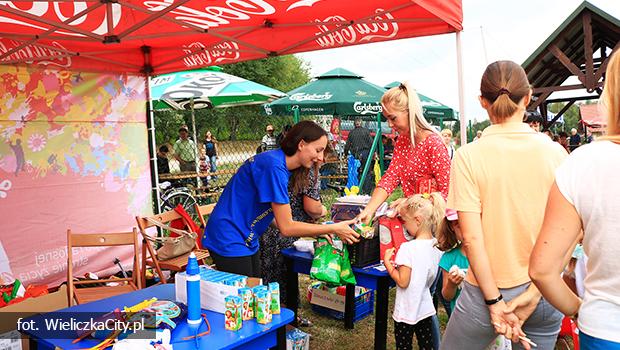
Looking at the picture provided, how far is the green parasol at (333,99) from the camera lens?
31.9 ft

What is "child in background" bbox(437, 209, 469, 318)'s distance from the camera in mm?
2172

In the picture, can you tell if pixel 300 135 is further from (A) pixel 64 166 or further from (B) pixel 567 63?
(B) pixel 567 63

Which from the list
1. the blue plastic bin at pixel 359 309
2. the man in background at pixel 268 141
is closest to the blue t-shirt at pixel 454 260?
the blue plastic bin at pixel 359 309

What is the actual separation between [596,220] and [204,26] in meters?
3.82

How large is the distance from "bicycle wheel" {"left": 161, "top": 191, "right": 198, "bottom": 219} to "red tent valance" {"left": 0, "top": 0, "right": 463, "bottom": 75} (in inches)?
124

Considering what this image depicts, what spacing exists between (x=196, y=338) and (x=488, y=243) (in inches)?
49.2

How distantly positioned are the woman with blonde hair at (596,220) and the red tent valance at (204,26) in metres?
2.04

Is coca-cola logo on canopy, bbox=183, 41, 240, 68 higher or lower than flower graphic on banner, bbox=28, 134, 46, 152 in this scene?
higher

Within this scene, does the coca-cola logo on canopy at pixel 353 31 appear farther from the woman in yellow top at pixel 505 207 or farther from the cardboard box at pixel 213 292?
the cardboard box at pixel 213 292

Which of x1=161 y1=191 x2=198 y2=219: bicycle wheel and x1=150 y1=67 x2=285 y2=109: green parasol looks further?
x1=150 y1=67 x2=285 y2=109: green parasol

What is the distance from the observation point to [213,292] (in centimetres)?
227

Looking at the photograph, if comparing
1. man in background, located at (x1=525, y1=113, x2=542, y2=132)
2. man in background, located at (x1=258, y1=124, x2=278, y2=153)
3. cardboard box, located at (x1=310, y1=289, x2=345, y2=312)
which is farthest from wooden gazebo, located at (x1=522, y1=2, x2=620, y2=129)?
cardboard box, located at (x1=310, y1=289, x2=345, y2=312)

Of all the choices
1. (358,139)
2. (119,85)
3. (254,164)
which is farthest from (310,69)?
(254,164)

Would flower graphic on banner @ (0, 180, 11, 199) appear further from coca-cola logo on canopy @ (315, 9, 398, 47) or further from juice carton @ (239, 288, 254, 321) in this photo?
juice carton @ (239, 288, 254, 321)
